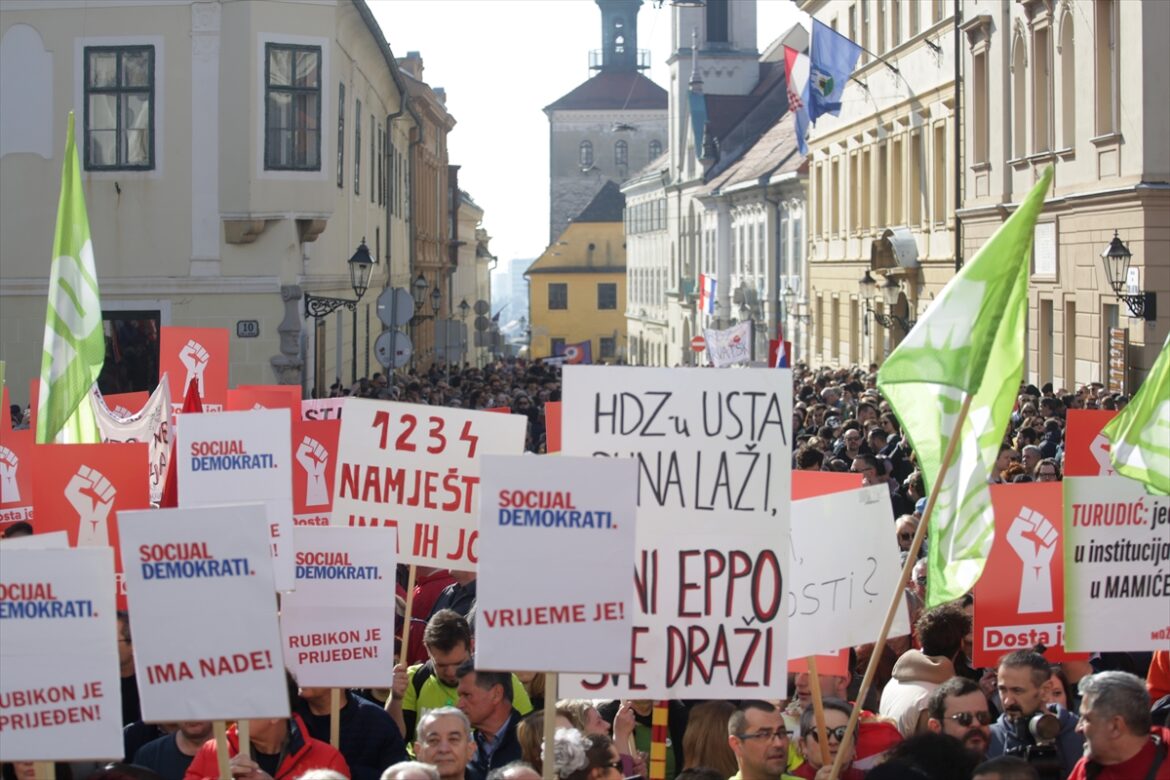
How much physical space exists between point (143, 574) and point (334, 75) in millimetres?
19016

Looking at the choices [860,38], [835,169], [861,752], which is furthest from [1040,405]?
[835,169]

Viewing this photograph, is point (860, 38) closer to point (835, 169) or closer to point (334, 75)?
point (835, 169)

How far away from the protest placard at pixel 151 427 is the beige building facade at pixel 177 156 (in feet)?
38.8

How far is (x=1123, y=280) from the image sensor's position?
23.6 metres

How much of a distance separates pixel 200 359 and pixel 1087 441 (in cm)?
612

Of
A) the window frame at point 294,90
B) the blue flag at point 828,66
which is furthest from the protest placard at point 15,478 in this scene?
→ the blue flag at point 828,66

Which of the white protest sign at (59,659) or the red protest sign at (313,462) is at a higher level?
the red protest sign at (313,462)

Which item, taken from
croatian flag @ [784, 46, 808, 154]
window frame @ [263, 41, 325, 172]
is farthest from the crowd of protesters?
croatian flag @ [784, 46, 808, 154]

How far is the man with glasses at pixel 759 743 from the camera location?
6387 millimetres

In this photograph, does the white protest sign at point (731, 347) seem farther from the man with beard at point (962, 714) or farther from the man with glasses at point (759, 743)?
the man with glasses at point (759, 743)

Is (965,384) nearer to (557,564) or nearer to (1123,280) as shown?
(557,564)

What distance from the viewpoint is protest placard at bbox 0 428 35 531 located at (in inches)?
423

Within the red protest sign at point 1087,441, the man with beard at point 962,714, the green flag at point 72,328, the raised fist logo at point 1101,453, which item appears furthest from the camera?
the green flag at point 72,328

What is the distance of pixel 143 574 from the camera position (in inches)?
239
